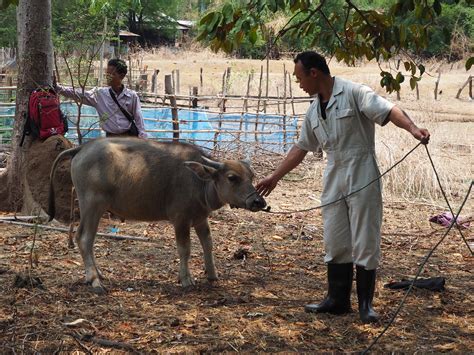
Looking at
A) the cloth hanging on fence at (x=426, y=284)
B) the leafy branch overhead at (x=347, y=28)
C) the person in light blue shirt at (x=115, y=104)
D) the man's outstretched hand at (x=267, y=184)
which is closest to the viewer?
the leafy branch overhead at (x=347, y=28)

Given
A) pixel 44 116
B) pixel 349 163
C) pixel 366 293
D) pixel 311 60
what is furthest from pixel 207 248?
pixel 44 116

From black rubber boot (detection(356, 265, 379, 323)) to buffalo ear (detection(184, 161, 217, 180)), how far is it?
4.80ft

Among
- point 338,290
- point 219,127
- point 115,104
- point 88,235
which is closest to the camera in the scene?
point 338,290

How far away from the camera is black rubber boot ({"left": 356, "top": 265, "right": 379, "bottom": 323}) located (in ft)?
16.6

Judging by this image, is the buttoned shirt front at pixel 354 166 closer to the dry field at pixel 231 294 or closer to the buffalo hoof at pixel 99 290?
the dry field at pixel 231 294

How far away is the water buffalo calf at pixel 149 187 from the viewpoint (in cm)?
602

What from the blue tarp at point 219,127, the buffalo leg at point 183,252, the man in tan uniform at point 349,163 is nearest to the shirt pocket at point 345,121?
the man in tan uniform at point 349,163

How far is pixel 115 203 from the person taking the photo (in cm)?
621

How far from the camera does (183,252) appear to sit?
19.8ft

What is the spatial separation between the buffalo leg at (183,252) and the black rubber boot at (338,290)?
1.17 metres

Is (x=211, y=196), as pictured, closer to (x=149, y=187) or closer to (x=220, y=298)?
(x=149, y=187)

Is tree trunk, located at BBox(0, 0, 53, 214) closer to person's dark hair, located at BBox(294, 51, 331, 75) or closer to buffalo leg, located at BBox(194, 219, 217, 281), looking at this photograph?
buffalo leg, located at BBox(194, 219, 217, 281)

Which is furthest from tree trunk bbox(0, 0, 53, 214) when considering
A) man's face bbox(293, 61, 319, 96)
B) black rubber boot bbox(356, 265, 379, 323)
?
black rubber boot bbox(356, 265, 379, 323)

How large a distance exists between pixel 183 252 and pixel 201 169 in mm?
692
